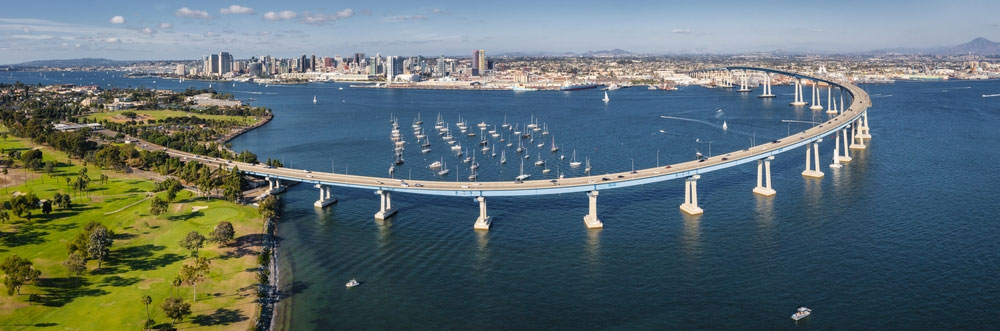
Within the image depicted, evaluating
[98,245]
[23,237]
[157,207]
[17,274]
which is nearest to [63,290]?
[17,274]

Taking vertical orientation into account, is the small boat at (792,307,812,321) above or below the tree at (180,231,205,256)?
below

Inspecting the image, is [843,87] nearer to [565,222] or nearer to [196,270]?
[565,222]

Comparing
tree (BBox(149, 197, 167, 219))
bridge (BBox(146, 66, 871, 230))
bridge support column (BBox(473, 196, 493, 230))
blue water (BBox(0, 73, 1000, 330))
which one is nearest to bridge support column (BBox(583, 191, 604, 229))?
bridge (BBox(146, 66, 871, 230))

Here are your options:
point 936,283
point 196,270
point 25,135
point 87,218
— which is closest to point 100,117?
point 25,135

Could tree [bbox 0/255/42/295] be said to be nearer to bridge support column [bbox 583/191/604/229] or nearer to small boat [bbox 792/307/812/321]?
bridge support column [bbox 583/191/604/229]

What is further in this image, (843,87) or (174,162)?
(843,87)

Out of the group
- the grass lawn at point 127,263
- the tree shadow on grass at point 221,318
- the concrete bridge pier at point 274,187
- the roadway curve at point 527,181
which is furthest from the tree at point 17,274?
the concrete bridge pier at point 274,187

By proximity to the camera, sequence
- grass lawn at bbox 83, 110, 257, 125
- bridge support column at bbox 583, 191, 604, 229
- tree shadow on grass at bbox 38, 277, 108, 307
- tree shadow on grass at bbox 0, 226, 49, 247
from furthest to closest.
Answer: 1. grass lawn at bbox 83, 110, 257, 125
2. bridge support column at bbox 583, 191, 604, 229
3. tree shadow on grass at bbox 0, 226, 49, 247
4. tree shadow on grass at bbox 38, 277, 108, 307

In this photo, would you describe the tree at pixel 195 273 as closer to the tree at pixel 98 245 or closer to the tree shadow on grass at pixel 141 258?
the tree shadow on grass at pixel 141 258
